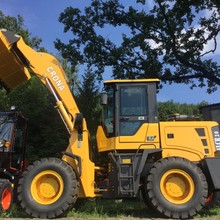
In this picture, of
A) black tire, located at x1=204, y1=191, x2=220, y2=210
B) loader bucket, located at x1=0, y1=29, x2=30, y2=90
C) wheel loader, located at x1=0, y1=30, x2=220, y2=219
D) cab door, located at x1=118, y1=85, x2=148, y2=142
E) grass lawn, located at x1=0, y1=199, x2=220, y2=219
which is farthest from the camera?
black tire, located at x1=204, y1=191, x2=220, y2=210

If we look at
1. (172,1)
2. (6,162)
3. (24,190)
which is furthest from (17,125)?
(172,1)

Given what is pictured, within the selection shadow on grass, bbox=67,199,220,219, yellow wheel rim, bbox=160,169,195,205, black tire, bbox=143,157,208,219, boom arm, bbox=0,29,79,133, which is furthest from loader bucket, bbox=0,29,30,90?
yellow wheel rim, bbox=160,169,195,205

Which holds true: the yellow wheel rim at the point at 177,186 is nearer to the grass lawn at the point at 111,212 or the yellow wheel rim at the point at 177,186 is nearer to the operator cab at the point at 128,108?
the grass lawn at the point at 111,212

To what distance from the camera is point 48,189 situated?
9289mm

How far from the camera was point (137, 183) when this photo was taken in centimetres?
938

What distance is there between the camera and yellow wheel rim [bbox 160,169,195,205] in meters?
9.18

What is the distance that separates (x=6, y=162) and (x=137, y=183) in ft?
12.7

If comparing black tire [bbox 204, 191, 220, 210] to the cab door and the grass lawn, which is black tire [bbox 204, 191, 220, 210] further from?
the cab door

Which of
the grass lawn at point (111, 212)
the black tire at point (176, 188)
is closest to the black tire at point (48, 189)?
the grass lawn at point (111, 212)

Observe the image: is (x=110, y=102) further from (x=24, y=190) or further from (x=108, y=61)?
(x=108, y=61)

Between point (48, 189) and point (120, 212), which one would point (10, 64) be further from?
point (120, 212)

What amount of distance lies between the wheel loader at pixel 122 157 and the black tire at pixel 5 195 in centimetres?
33

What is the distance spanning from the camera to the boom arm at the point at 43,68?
1018 centimetres

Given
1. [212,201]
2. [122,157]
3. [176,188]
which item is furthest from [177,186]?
[212,201]
